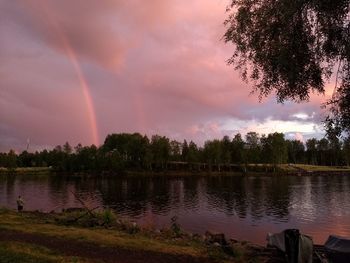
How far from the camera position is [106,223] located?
37062 mm

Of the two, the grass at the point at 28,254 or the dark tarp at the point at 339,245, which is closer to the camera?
the grass at the point at 28,254

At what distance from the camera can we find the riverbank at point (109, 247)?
22.2 meters

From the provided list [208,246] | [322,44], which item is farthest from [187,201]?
[322,44]

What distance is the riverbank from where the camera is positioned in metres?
22.2

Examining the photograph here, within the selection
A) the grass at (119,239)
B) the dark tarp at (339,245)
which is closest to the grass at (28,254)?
the grass at (119,239)

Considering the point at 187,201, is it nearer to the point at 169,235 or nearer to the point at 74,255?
the point at 169,235

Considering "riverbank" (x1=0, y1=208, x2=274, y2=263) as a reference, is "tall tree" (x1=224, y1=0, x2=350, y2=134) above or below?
above

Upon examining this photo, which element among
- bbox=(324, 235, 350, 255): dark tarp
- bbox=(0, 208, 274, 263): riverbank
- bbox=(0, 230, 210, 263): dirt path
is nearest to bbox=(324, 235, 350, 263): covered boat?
bbox=(324, 235, 350, 255): dark tarp

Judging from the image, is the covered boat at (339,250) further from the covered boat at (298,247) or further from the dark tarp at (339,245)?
the covered boat at (298,247)

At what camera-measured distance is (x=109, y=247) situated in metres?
25.7

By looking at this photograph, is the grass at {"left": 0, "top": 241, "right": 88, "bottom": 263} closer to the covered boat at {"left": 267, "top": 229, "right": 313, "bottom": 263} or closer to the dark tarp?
the covered boat at {"left": 267, "top": 229, "right": 313, "bottom": 263}

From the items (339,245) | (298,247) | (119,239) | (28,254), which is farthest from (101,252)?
(339,245)

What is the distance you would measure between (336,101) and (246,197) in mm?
86620

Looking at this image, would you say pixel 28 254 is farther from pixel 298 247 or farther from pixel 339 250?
pixel 339 250
